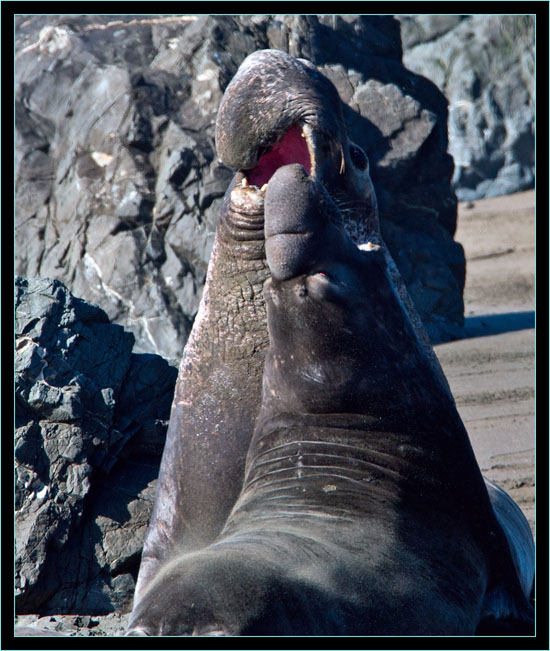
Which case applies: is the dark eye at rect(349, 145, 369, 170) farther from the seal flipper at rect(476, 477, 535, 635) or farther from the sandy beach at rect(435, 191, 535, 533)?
the sandy beach at rect(435, 191, 535, 533)

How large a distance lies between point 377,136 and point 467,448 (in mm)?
6065

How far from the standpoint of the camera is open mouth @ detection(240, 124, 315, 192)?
2.52 meters

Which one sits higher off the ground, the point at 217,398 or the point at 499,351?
the point at 217,398

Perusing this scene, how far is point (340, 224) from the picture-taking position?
2297mm

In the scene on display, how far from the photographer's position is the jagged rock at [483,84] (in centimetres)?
1516

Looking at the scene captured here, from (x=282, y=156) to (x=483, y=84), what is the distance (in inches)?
570

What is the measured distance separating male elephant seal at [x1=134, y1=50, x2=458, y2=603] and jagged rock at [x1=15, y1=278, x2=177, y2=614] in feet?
3.44

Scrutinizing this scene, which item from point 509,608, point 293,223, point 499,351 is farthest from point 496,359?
point 293,223

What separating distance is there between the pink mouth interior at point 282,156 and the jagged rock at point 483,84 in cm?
1275

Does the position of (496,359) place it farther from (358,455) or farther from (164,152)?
(358,455)

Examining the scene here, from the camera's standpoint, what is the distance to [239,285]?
2.67 m

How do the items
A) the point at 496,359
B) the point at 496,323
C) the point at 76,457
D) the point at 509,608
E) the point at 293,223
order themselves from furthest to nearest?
the point at 496,323, the point at 496,359, the point at 76,457, the point at 509,608, the point at 293,223

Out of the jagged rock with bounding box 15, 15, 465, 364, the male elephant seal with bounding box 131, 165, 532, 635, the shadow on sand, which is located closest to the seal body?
the male elephant seal with bounding box 131, 165, 532, 635

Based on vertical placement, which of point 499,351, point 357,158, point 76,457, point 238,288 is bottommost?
point 499,351
